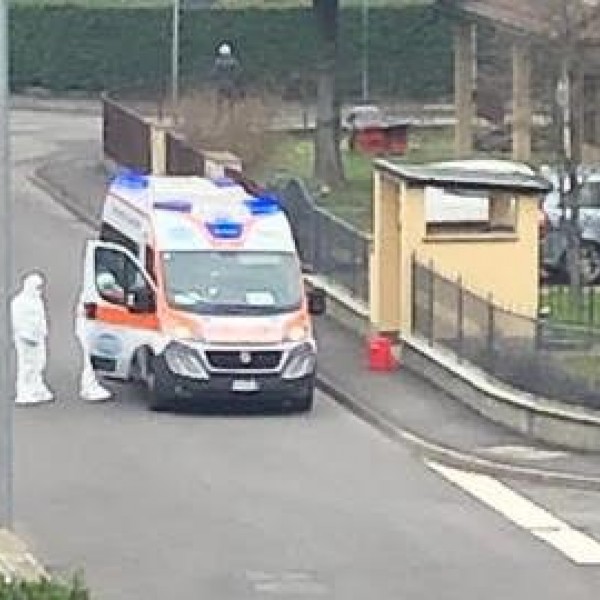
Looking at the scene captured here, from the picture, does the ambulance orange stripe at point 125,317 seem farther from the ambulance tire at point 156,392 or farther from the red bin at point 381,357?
the red bin at point 381,357

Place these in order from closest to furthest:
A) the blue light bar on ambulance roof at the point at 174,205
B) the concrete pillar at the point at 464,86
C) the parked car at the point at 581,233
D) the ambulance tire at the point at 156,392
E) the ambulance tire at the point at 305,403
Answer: the ambulance tire at the point at 156,392 → the ambulance tire at the point at 305,403 → the blue light bar on ambulance roof at the point at 174,205 → the parked car at the point at 581,233 → the concrete pillar at the point at 464,86

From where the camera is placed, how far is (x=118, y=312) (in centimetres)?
3334

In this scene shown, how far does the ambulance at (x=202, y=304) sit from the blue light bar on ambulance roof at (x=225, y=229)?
0.04 feet

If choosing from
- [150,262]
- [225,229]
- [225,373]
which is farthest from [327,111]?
[225,373]

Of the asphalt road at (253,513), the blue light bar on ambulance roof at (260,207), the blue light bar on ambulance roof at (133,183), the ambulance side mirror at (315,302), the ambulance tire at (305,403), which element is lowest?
the asphalt road at (253,513)

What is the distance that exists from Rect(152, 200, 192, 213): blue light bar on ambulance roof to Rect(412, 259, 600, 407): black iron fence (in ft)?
9.63

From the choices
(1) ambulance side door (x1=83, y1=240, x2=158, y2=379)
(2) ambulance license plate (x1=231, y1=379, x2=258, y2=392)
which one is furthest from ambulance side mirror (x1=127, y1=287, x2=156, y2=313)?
(2) ambulance license plate (x1=231, y1=379, x2=258, y2=392)

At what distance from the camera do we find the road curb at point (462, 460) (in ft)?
94.7

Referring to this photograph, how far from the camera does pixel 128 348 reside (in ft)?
109

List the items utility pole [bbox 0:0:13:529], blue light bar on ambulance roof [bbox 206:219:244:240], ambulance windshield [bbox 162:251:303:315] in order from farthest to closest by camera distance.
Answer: blue light bar on ambulance roof [bbox 206:219:244:240]
ambulance windshield [bbox 162:251:303:315]
utility pole [bbox 0:0:13:529]

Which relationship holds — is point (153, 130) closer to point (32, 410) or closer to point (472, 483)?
point (32, 410)

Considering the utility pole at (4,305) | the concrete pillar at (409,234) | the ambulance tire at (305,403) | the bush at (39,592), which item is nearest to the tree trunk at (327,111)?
the concrete pillar at (409,234)

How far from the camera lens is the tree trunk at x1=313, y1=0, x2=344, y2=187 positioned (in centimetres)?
5234

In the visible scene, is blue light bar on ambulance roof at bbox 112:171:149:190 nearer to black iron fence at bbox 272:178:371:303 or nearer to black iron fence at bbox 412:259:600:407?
black iron fence at bbox 272:178:371:303
